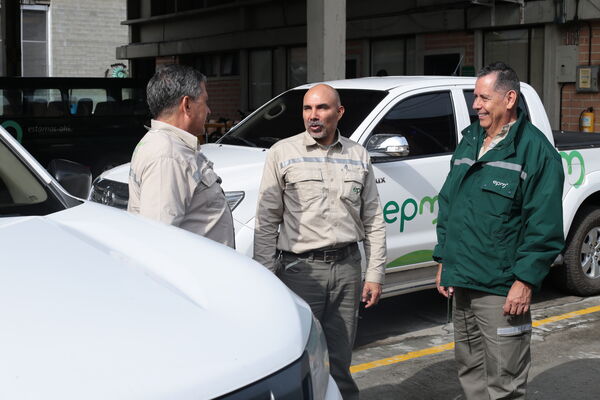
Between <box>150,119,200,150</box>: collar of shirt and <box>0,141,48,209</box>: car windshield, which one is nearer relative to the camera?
<box>0,141,48,209</box>: car windshield

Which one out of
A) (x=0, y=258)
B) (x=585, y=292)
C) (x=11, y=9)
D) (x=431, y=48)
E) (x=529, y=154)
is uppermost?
(x=11, y=9)

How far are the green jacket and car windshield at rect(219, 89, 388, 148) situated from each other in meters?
2.14

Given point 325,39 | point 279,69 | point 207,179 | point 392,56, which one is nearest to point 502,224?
point 207,179

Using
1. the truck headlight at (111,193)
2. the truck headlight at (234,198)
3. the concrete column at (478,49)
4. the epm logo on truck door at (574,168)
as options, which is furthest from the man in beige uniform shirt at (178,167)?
the concrete column at (478,49)

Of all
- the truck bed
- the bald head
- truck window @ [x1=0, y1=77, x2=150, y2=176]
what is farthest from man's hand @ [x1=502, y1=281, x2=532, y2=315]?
truck window @ [x1=0, y1=77, x2=150, y2=176]

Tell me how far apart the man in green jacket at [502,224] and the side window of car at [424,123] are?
216 cm

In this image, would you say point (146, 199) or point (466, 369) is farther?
point (466, 369)

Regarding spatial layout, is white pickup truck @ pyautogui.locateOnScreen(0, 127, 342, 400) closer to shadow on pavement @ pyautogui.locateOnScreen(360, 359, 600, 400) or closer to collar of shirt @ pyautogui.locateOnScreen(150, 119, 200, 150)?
collar of shirt @ pyautogui.locateOnScreen(150, 119, 200, 150)

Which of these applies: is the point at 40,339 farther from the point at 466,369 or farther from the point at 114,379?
the point at 466,369

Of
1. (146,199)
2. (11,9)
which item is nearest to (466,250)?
(146,199)

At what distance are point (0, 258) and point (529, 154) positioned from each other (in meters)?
2.33

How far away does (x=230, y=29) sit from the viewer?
2275 cm

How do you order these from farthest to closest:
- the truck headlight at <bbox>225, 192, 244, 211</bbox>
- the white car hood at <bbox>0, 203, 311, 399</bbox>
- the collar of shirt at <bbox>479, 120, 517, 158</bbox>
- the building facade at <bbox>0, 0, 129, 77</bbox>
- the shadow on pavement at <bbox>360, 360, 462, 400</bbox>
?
the building facade at <bbox>0, 0, 129, 77</bbox> < the truck headlight at <bbox>225, 192, 244, 211</bbox> < the shadow on pavement at <bbox>360, 360, 462, 400</bbox> < the collar of shirt at <bbox>479, 120, 517, 158</bbox> < the white car hood at <bbox>0, 203, 311, 399</bbox>

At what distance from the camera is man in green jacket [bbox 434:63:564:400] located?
3.69m
